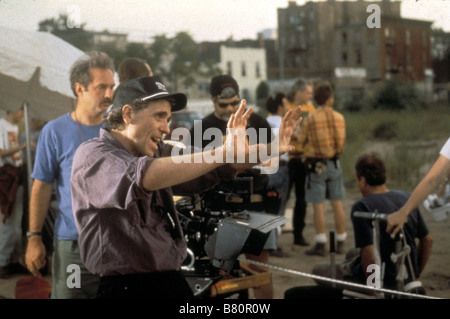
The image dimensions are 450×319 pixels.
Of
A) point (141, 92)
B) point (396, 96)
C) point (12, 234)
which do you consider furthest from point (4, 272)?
point (396, 96)

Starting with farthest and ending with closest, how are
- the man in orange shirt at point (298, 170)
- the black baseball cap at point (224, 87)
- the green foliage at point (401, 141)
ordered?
1. the green foliage at point (401, 141)
2. the man in orange shirt at point (298, 170)
3. the black baseball cap at point (224, 87)

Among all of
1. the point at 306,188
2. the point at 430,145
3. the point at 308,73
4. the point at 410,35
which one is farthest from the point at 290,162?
the point at 308,73

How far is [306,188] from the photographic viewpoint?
6.29 metres

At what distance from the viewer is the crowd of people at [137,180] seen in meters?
1.92

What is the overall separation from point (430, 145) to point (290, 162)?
1089cm

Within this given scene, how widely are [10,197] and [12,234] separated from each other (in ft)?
1.29

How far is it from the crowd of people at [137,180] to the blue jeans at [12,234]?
1.16 ft

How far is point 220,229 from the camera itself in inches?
93.4

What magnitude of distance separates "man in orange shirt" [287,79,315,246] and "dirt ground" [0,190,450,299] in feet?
0.79

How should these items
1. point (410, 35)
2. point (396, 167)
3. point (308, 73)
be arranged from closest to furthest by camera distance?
point (396, 167) < point (410, 35) < point (308, 73)

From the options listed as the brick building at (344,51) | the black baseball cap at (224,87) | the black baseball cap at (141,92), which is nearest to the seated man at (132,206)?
the black baseball cap at (141,92)

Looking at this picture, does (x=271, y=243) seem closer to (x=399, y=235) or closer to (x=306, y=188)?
(x=399, y=235)

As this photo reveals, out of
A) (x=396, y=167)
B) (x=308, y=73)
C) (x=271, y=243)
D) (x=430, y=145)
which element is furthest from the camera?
(x=308, y=73)

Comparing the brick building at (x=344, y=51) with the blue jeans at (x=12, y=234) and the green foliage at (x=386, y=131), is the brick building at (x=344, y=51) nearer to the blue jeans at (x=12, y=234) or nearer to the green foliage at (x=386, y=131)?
the green foliage at (x=386, y=131)
